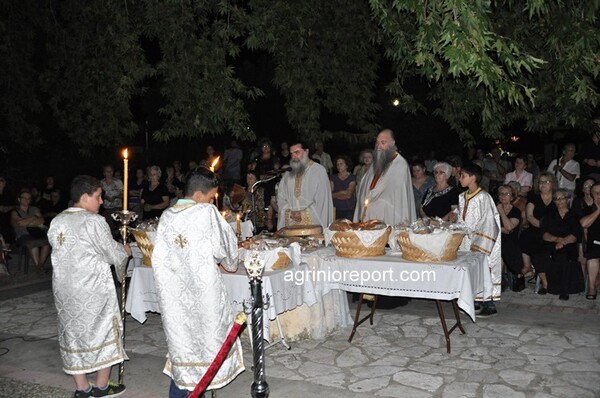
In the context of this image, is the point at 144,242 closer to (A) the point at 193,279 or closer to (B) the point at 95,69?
(A) the point at 193,279

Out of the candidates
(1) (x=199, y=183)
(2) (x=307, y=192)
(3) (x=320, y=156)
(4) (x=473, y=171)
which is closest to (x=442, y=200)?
(4) (x=473, y=171)

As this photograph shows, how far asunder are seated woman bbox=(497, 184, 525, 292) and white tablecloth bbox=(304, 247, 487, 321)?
2.73 meters

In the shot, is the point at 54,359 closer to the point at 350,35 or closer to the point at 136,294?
the point at 136,294

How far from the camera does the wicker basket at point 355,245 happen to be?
21.3 feet

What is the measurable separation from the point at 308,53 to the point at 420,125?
14537 millimetres

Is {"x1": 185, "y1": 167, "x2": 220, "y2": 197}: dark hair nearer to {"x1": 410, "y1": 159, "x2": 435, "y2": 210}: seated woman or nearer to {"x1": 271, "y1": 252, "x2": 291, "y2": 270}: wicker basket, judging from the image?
{"x1": 271, "y1": 252, "x2": 291, "y2": 270}: wicker basket

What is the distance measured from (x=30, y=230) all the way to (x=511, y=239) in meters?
8.32

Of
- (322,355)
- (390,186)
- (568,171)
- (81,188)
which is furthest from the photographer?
(568,171)

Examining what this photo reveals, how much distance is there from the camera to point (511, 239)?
9414 mm

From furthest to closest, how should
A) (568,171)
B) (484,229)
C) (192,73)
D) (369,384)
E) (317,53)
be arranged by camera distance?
(317,53) < (568,171) < (192,73) < (484,229) < (369,384)

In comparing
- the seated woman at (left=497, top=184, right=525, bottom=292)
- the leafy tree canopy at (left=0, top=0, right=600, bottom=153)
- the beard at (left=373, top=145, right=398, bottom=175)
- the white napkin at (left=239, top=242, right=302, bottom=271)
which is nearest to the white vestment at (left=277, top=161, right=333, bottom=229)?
the beard at (left=373, top=145, right=398, bottom=175)

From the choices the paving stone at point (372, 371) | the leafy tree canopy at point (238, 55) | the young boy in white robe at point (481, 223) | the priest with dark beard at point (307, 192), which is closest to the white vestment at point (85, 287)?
the paving stone at point (372, 371)

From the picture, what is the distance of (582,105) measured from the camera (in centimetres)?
845

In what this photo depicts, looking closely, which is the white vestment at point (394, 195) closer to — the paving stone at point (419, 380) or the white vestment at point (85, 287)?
the paving stone at point (419, 380)
